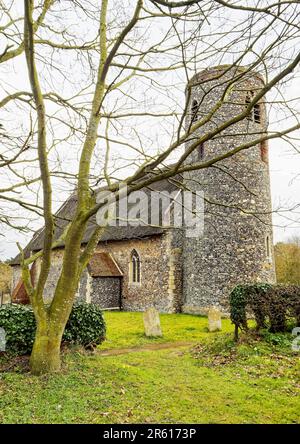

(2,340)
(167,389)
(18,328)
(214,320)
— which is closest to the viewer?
(167,389)

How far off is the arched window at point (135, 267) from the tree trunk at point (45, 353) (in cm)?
1275

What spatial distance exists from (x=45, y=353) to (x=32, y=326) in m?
1.18

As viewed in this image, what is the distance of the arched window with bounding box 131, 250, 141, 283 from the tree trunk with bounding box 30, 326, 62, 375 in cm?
1275

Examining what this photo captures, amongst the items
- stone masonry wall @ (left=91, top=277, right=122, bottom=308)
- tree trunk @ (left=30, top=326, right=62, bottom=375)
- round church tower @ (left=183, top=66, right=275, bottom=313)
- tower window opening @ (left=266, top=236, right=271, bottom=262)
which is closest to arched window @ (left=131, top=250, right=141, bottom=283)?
stone masonry wall @ (left=91, top=277, right=122, bottom=308)

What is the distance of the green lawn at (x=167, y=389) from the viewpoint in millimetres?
4684

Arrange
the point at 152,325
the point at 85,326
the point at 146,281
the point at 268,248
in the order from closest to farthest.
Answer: the point at 85,326, the point at 152,325, the point at 268,248, the point at 146,281

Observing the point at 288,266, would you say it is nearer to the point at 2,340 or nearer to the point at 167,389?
the point at 167,389

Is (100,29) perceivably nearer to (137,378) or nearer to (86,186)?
(86,186)

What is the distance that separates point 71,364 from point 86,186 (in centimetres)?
334

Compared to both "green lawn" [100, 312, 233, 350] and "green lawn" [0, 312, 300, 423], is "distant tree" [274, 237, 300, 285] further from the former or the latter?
"green lawn" [0, 312, 300, 423]

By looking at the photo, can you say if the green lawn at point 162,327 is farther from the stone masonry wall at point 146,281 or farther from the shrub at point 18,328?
the shrub at point 18,328

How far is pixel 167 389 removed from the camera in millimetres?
5844

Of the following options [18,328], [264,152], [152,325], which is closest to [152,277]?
[152,325]

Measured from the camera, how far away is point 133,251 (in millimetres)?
19406
